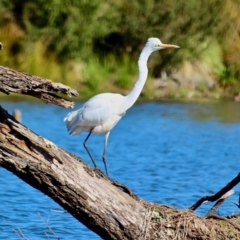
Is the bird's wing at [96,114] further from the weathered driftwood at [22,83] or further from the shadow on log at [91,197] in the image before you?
the weathered driftwood at [22,83]

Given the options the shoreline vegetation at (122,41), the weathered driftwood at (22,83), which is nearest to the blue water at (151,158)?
the weathered driftwood at (22,83)

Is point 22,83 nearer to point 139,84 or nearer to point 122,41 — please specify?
point 139,84

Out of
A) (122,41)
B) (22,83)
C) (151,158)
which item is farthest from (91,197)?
(122,41)

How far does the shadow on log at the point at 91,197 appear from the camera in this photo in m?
5.95

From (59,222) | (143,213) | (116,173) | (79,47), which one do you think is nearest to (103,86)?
(79,47)

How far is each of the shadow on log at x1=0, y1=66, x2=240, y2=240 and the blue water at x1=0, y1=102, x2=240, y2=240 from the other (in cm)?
71

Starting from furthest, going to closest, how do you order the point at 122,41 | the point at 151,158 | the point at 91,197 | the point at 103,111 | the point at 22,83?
the point at 122,41 → the point at 151,158 → the point at 103,111 → the point at 91,197 → the point at 22,83

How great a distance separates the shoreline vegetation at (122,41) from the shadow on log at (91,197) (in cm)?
1816

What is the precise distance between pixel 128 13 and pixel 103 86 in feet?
8.41

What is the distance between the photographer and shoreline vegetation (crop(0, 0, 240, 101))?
992 inches

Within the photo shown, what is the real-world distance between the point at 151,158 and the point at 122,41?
11.2m

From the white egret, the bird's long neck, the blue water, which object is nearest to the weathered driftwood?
the blue water

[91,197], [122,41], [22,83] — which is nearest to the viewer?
[22,83]

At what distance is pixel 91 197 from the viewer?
6.25 m
